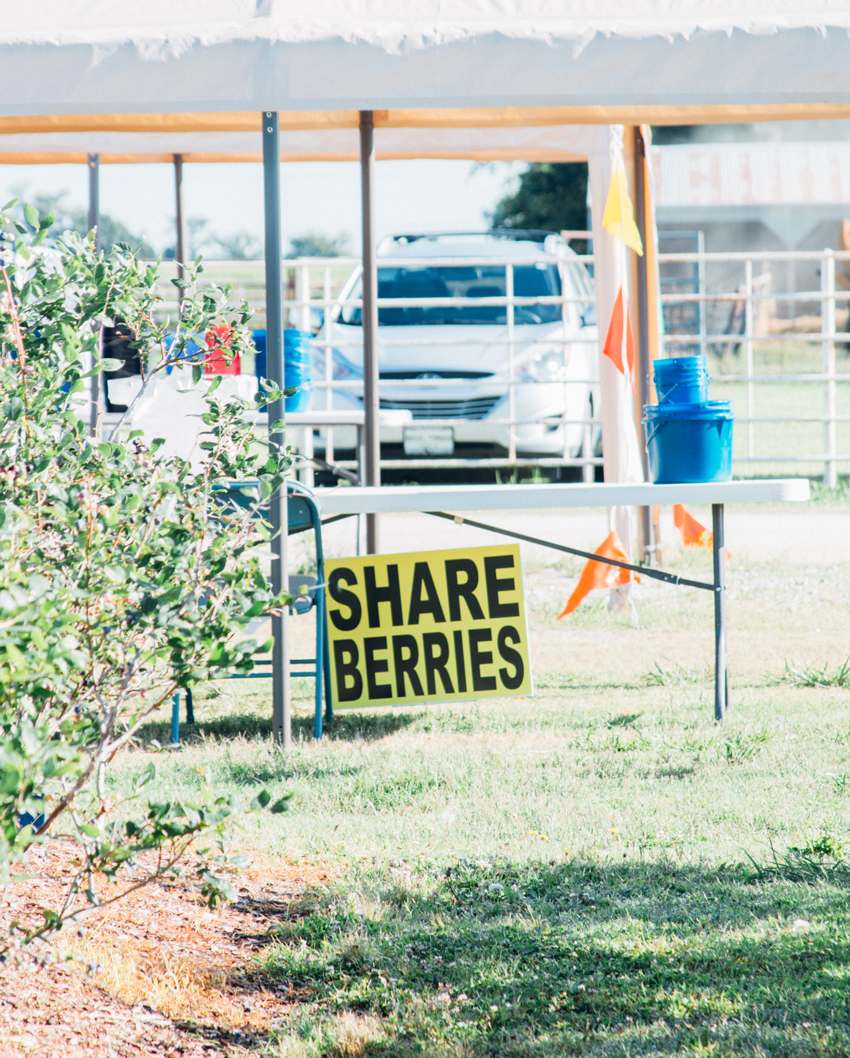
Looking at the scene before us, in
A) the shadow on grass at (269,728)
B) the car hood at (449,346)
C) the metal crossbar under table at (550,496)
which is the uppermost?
the car hood at (449,346)

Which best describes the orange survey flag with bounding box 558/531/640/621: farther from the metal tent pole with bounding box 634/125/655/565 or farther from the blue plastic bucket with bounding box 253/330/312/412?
the blue plastic bucket with bounding box 253/330/312/412

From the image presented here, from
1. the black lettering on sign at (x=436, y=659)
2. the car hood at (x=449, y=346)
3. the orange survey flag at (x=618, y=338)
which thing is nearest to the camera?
the black lettering on sign at (x=436, y=659)

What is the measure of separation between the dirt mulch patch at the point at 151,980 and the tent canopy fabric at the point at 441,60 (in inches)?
92.5

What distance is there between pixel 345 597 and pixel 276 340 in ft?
3.58

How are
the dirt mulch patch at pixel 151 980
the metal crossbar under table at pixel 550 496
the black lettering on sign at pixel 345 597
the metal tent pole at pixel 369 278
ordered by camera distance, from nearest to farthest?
1. the dirt mulch patch at pixel 151 980
2. the metal crossbar under table at pixel 550 496
3. the black lettering on sign at pixel 345 597
4. the metal tent pole at pixel 369 278

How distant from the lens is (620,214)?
5984 mm

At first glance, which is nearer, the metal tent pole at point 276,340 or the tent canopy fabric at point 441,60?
the tent canopy fabric at point 441,60

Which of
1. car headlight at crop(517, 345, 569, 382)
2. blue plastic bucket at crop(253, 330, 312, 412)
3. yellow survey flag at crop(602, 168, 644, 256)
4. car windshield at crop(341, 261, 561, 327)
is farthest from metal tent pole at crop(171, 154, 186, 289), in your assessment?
car headlight at crop(517, 345, 569, 382)

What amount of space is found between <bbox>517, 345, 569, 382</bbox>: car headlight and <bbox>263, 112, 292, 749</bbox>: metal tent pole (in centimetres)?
587

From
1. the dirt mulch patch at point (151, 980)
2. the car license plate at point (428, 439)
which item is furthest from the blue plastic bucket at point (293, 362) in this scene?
the car license plate at point (428, 439)

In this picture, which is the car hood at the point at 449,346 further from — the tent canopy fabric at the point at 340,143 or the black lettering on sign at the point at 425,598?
the black lettering on sign at the point at 425,598

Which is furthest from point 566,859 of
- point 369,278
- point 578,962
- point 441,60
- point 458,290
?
point 458,290

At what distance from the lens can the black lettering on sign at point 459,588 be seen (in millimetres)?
4477

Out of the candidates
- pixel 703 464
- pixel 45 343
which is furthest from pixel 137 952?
pixel 703 464
